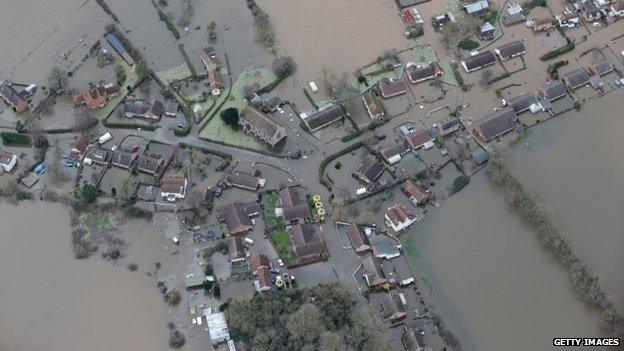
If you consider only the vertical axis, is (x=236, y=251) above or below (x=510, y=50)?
above

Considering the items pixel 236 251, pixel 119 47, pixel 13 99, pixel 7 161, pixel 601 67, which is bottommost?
pixel 601 67

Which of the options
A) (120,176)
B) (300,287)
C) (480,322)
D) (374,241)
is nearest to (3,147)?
(120,176)

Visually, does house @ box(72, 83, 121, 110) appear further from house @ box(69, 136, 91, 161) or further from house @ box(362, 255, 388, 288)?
house @ box(362, 255, 388, 288)

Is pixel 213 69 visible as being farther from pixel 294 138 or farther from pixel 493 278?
pixel 493 278

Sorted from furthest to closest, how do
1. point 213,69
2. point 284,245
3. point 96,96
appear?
1. point 213,69
2. point 96,96
3. point 284,245

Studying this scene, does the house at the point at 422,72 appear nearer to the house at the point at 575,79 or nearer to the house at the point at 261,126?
the house at the point at 575,79

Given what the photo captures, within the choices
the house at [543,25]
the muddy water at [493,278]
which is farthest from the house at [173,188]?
the house at [543,25]

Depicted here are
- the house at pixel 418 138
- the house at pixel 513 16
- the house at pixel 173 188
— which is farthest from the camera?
the house at pixel 513 16

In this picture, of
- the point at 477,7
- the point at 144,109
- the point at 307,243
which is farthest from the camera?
the point at 477,7

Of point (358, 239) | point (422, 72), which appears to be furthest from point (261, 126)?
point (422, 72)
